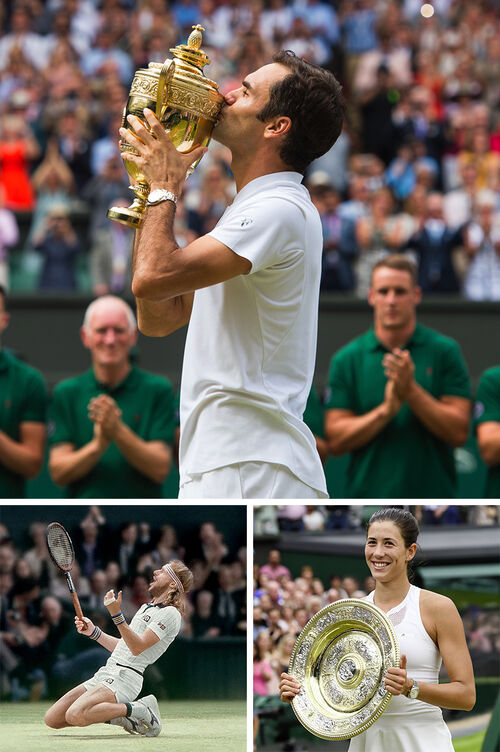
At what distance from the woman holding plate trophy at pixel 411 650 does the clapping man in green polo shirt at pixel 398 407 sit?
3049mm

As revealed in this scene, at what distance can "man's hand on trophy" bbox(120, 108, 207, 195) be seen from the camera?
11.0 feet

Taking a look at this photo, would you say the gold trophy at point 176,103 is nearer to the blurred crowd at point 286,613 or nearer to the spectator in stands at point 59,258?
the blurred crowd at point 286,613

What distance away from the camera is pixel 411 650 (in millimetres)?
2906

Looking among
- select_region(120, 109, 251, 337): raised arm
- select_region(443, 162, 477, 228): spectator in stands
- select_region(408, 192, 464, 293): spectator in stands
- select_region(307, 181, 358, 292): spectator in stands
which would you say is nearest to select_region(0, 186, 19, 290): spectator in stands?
select_region(307, 181, 358, 292): spectator in stands

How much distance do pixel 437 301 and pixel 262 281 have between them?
241 inches

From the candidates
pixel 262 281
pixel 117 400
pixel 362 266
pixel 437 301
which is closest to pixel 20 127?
pixel 362 266

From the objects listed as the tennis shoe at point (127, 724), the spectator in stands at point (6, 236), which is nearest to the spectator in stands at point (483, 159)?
the spectator in stands at point (6, 236)

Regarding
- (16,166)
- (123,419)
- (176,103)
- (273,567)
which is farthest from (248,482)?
(16,166)

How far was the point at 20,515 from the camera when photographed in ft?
9.96

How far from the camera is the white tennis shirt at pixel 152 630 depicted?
9.86 ft

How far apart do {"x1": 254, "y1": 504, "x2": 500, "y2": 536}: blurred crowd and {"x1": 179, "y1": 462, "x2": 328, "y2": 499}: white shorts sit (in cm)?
21

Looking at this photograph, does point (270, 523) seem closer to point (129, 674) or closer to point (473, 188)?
point (129, 674)

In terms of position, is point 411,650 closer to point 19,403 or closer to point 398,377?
point 398,377

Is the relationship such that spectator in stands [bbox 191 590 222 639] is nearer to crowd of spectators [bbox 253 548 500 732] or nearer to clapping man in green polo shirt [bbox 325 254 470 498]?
crowd of spectators [bbox 253 548 500 732]
